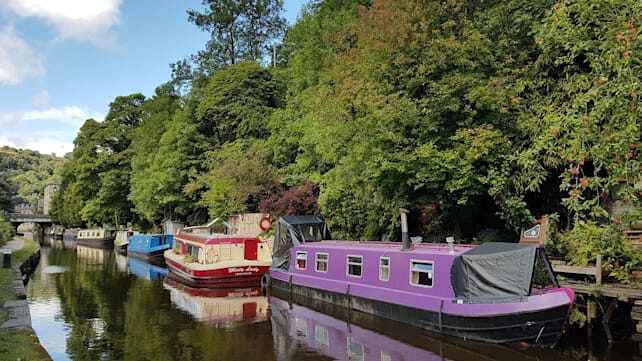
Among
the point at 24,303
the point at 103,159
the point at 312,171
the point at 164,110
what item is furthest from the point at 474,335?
the point at 103,159

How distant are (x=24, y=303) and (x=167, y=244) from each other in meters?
25.7

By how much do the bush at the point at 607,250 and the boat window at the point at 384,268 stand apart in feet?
16.8

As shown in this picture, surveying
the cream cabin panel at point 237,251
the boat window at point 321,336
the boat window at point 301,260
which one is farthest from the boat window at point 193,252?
the boat window at point 321,336

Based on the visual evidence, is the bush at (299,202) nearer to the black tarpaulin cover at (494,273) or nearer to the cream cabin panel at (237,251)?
the cream cabin panel at (237,251)

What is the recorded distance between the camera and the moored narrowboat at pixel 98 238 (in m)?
60.5

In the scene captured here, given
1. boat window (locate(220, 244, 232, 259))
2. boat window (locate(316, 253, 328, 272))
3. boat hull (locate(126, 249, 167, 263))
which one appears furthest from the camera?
boat hull (locate(126, 249, 167, 263))

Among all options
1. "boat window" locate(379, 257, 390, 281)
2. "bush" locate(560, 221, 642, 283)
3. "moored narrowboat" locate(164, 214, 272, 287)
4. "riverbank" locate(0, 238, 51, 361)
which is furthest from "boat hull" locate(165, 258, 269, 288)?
"bush" locate(560, 221, 642, 283)

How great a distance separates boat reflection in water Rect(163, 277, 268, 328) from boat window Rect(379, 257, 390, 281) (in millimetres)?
4065

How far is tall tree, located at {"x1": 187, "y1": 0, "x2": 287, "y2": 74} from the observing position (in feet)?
165

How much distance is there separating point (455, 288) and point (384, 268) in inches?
123

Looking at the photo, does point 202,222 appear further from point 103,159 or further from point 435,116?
point 435,116

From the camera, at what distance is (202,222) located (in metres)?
43.9

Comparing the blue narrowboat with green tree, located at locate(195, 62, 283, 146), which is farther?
the blue narrowboat

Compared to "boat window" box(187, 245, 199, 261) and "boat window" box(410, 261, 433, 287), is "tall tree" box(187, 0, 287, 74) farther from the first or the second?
"boat window" box(410, 261, 433, 287)
